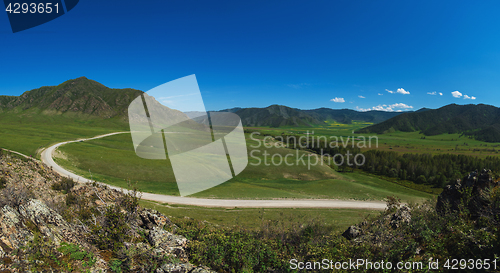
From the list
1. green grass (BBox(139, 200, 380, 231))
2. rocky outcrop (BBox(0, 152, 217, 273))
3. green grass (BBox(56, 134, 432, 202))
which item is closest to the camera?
rocky outcrop (BBox(0, 152, 217, 273))

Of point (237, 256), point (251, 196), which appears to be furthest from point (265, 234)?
point (251, 196)

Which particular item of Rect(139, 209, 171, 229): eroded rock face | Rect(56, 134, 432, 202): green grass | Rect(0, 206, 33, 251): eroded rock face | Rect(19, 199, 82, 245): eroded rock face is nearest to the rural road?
Rect(56, 134, 432, 202): green grass

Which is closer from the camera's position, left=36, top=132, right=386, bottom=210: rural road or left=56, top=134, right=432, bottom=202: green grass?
left=36, top=132, right=386, bottom=210: rural road

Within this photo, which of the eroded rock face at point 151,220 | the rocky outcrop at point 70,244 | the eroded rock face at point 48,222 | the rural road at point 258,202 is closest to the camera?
the rocky outcrop at point 70,244

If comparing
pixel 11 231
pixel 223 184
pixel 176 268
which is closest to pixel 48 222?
pixel 11 231

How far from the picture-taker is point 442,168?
273ft

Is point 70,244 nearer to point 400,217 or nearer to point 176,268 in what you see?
point 176,268

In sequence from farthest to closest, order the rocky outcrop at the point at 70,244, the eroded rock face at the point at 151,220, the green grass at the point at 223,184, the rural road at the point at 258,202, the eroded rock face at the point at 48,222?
the green grass at the point at 223,184 < the rural road at the point at 258,202 < the eroded rock face at the point at 151,220 < the eroded rock face at the point at 48,222 < the rocky outcrop at the point at 70,244

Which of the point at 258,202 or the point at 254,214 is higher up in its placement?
the point at 254,214

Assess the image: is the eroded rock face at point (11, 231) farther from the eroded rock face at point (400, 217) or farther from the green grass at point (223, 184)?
the green grass at point (223, 184)

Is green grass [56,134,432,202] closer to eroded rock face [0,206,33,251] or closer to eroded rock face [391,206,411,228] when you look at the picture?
eroded rock face [391,206,411,228]

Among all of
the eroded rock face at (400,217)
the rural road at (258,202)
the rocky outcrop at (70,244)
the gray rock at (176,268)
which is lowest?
the rural road at (258,202)

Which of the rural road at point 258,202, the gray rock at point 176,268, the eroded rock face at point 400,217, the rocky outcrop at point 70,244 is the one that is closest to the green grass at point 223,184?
the rural road at point 258,202

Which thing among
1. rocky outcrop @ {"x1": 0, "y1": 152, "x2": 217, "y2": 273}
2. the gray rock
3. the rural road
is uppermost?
rocky outcrop @ {"x1": 0, "y1": 152, "x2": 217, "y2": 273}
